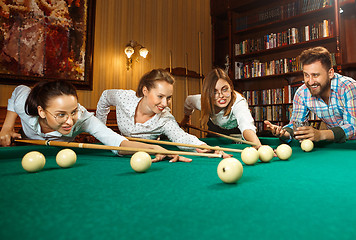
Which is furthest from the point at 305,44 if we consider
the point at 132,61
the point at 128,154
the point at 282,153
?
the point at 128,154

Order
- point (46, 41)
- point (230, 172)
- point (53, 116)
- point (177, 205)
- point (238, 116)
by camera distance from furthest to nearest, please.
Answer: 1. point (46, 41)
2. point (238, 116)
3. point (53, 116)
4. point (230, 172)
5. point (177, 205)

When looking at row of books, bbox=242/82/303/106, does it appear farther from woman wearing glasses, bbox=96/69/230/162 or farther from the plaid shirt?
woman wearing glasses, bbox=96/69/230/162

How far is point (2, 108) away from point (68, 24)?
5.61 feet

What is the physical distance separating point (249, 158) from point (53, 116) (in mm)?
1365

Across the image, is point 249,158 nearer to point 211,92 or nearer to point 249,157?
point 249,157

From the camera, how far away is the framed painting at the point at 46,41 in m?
3.98

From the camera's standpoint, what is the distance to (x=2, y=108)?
3777 millimetres

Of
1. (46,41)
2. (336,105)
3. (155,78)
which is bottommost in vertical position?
(336,105)

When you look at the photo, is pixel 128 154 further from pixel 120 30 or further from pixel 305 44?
pixel 305 44

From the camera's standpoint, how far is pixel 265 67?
5.28 m

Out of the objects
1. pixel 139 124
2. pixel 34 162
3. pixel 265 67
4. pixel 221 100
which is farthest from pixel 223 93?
pixel 265 67

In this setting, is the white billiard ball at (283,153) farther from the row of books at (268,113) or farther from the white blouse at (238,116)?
the row of books at (268,113)

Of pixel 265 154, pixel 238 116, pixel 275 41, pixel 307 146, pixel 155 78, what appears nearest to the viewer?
pixel 265 154

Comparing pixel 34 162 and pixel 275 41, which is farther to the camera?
pixel 275 41
